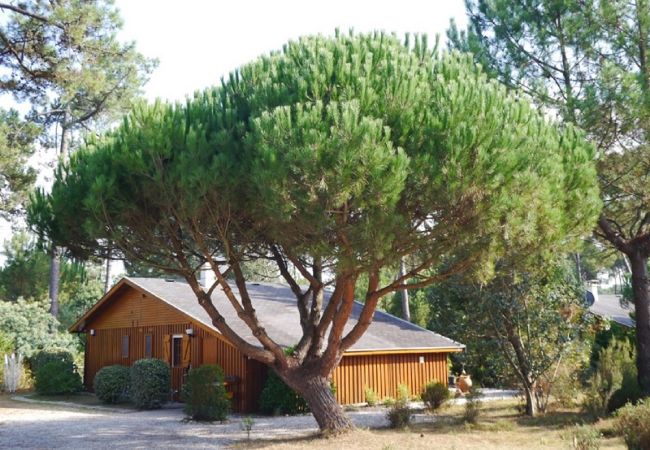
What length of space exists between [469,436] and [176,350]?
10.1m

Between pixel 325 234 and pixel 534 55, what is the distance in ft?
24.8

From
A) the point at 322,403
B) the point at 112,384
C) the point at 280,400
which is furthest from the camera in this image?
the point at 112,384

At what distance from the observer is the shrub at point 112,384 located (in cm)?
1923

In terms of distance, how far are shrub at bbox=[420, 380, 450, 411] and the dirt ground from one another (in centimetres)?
30

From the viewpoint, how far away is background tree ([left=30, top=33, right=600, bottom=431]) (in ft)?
29.9

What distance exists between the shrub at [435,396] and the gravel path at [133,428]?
0.79m

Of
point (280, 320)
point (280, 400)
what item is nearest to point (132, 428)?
point (280, 400)

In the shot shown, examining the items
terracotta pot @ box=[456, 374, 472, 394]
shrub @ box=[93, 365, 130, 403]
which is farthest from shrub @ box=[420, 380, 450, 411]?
shrub @ box=[93, 365, 130, 403]

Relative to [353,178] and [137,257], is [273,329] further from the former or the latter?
[353,178]

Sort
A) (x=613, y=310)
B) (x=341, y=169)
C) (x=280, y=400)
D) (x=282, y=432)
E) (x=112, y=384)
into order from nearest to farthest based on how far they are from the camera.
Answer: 1. (x=341, y=169)
2. (x=282, y=432)
3. (x=280, y=400)
4. (x=112, y=384)
5. (x=613, y=310)

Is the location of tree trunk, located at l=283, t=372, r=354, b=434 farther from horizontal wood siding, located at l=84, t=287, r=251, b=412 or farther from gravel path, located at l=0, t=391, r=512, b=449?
horizontal wood siding, located at l=84, t=287, r=251, b=412

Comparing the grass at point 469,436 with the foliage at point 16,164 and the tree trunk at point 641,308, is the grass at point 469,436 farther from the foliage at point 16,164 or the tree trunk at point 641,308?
the foliage at point 16,164

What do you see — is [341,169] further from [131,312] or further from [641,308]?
[131,312]

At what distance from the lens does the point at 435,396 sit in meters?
16.3
